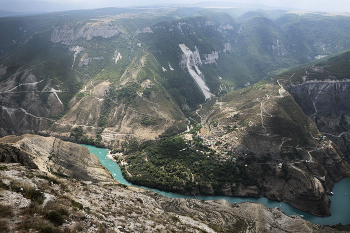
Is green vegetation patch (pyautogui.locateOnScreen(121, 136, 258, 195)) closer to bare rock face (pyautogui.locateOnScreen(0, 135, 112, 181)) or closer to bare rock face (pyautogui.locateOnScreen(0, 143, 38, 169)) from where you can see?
bare rock face (pyautogui.locateOnScreen(0, 135, 112, 181))

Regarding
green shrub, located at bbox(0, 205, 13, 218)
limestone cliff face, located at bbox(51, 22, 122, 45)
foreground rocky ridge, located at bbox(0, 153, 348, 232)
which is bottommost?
foreground rocky ridge, located at bbox(0, 153, 348, 232)

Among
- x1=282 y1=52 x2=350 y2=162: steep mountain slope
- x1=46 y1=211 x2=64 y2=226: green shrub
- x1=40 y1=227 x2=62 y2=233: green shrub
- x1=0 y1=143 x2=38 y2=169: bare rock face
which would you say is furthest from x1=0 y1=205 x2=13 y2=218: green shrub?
x1=282 y1=52 x2=350 y2=162: steep mountain slope

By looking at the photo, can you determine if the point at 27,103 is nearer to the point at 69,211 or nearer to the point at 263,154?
the point at 69,211

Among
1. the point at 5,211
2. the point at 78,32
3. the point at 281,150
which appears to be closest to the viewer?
the point at 5,211

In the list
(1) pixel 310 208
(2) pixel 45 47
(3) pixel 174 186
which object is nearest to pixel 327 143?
(1) pixel 310 208

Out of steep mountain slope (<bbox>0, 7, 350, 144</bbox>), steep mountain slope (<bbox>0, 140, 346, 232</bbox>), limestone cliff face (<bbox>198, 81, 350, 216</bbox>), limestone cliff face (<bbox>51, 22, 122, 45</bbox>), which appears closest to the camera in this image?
steep mountain slope (<bbox>0, 140, 346, 232</bbox>)

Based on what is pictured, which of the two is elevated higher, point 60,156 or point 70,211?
point 70,211

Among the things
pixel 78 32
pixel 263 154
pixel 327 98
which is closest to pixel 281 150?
pixel 263 154

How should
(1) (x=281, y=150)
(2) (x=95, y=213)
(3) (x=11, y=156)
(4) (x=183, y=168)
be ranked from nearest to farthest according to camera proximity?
(2) (x=95, y=213) → (3) (x=11, y=156) → (4) (x=183, y=168) → (1) (x=281, y=150)
